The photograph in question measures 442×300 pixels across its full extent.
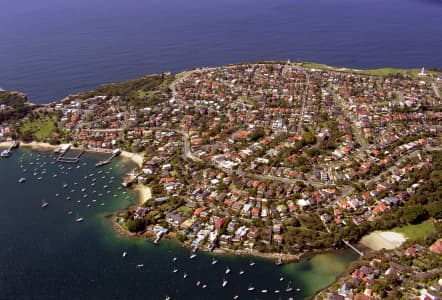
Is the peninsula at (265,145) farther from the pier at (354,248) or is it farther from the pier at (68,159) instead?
the pier at (68,159)

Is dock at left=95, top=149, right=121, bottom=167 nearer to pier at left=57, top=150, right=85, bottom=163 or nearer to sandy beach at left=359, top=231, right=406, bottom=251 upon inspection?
pier at left=57, top=150, right=85, bottom=163

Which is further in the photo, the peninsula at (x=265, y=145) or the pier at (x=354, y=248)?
the peninsula at (x=265, y=145)

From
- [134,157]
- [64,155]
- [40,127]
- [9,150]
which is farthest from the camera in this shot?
[40,127]

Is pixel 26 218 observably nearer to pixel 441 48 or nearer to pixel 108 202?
pixel 108 202

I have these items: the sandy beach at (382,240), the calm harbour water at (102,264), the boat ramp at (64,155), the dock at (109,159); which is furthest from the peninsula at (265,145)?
the boat ramp at (64,155)

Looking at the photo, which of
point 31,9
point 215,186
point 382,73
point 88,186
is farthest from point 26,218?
point 31,9

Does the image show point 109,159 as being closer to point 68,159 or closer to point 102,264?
point 68,159

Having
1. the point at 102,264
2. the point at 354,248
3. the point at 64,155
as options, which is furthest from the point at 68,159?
the point at 354,248
